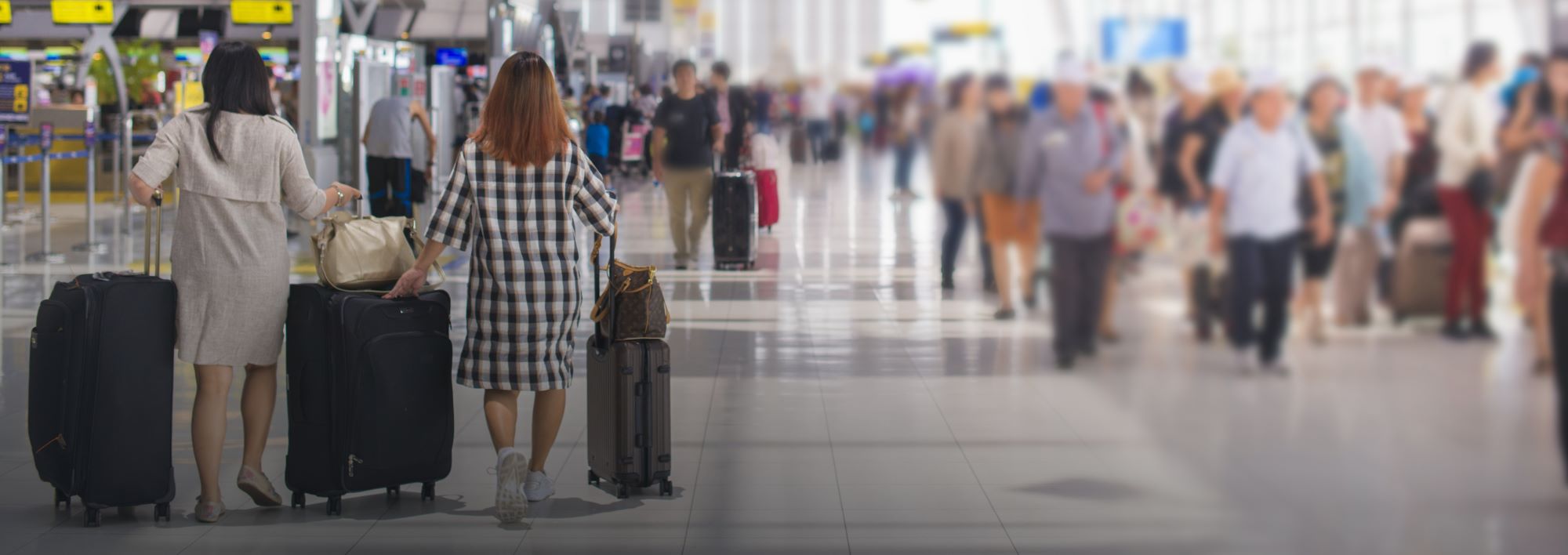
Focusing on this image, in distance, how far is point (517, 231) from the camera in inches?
176

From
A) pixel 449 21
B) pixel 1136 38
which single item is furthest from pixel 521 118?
pixel 449 21

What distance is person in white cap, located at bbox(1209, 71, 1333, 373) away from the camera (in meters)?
3.49

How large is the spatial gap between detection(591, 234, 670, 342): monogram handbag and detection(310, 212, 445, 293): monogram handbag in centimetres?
56

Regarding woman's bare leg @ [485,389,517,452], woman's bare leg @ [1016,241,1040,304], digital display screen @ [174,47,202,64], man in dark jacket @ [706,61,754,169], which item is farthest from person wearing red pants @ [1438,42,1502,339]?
digital display screen @ [174,47,202,64]

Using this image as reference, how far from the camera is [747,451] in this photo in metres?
5.38

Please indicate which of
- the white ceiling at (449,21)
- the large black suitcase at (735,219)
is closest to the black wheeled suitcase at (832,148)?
the large black suitcase at (735,219)

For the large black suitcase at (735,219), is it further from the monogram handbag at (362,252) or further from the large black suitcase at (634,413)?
the monogram handbag at (362,252)

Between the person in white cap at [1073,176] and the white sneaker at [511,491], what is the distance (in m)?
1.56

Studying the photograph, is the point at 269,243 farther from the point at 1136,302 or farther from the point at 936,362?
the point at 936,362

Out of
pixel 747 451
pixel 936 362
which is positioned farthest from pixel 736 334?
pixel 747 451

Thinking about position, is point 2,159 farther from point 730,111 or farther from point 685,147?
point 730,111

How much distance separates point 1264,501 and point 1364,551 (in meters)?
0.27

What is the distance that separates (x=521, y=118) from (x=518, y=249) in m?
0.36

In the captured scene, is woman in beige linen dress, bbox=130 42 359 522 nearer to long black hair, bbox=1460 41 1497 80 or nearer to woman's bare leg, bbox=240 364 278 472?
woman's bare leg, bbox=240 364 278 472
